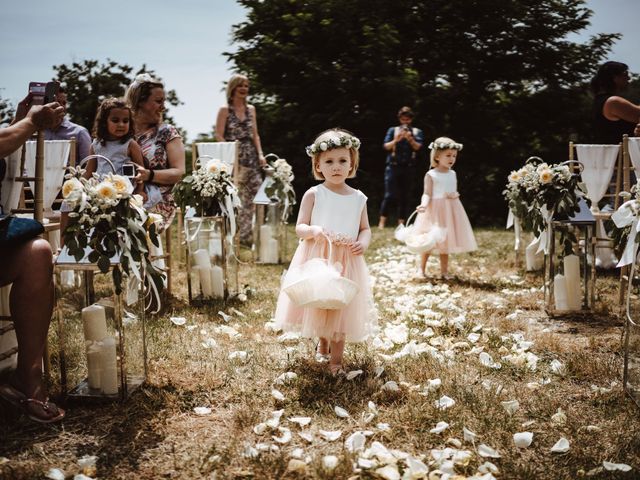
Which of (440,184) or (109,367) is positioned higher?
(440,184)

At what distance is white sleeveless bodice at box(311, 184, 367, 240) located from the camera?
367 centimetres

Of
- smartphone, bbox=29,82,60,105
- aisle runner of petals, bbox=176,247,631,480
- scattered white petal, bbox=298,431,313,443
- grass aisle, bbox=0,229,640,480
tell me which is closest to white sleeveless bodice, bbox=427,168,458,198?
aisle runner of petals, bbox=176,247,631,480

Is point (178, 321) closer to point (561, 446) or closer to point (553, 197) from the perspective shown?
point (561, 446)

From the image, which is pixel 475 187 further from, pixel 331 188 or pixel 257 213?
pixel 331 188

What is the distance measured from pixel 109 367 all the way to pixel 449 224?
4.19 meters

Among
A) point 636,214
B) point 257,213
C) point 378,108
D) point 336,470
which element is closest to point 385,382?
point 336,470

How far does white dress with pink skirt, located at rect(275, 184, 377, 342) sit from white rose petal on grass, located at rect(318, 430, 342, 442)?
786mm

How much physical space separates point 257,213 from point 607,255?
4133mm

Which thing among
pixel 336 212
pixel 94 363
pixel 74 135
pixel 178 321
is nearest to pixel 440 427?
pixel 336 212

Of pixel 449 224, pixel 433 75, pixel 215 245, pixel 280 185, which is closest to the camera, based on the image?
pixel 215 245

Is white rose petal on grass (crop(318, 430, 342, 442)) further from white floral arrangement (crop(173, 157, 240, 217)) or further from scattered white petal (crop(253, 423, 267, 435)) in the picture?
white floral arrangement (crop(173, 157, 240, 217))

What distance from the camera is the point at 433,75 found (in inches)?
596

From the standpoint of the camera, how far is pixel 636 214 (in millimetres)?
3080

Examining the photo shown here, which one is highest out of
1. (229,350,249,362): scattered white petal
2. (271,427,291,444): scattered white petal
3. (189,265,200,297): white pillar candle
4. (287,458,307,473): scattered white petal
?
(189,265,200,297): white pillar candle
